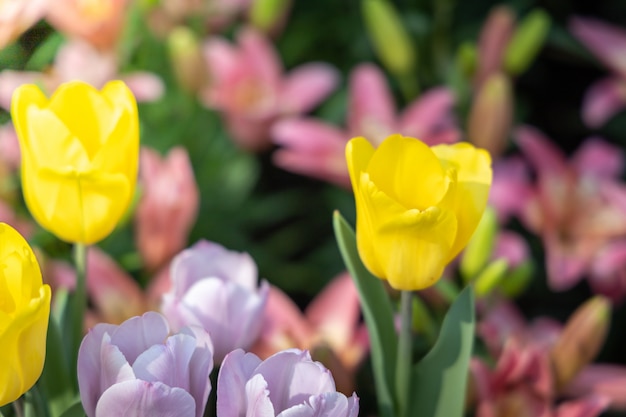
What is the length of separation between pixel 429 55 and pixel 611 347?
340mm

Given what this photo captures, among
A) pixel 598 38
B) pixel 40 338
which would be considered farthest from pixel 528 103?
pixel 40 338

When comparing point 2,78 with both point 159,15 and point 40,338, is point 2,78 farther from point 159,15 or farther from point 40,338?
point 159,15

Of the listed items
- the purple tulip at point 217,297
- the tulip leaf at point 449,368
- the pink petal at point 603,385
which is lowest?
the pink petal at point 603,385

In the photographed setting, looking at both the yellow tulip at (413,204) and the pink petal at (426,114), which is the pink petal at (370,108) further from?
the yellow tulip at (413,204)

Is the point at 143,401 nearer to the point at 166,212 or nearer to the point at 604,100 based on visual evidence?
the point at 166,212

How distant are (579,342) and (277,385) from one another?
272mm

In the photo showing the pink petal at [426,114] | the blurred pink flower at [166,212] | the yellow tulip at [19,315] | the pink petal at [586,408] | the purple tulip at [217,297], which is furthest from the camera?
the pink petal at [426,114]

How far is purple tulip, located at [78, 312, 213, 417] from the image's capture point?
0.30 metres

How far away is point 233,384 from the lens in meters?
0.31

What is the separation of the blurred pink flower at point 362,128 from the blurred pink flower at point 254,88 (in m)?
0.02

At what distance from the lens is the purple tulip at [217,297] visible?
1.26 ft

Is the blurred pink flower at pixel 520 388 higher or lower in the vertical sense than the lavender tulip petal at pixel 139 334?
lower

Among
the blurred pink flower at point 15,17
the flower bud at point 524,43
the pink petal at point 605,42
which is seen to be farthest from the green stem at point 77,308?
the pink petal at point 605,42

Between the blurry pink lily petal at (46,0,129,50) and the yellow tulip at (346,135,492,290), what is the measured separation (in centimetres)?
37
